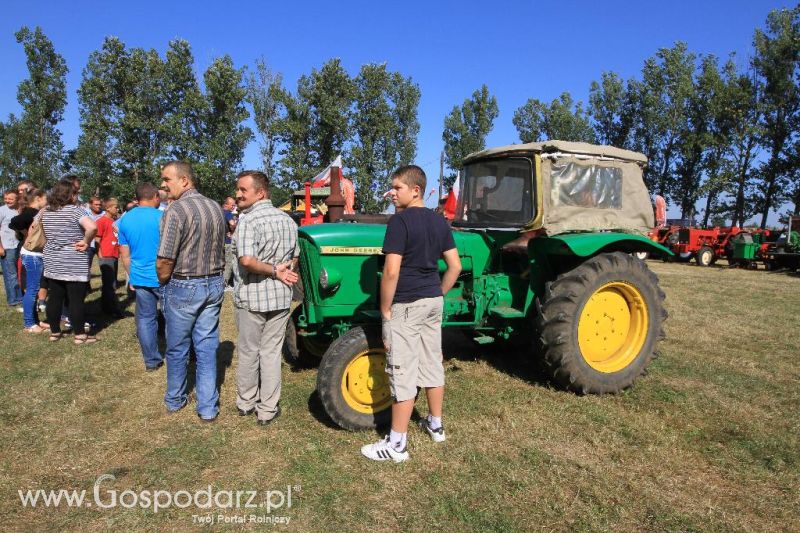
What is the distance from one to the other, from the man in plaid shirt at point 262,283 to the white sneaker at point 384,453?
2.74ft

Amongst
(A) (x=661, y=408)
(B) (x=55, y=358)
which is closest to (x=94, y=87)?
(B) (x=55, y=358)

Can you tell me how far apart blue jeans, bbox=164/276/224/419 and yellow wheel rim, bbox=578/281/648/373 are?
273 cm

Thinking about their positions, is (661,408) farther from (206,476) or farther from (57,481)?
(57,481)

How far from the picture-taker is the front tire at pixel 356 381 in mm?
3238

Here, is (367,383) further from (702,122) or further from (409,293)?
(702,122)

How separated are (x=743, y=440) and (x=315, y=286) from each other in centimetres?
301

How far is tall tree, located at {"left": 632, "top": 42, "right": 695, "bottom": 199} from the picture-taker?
29219 mm

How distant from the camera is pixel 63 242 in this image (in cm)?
500

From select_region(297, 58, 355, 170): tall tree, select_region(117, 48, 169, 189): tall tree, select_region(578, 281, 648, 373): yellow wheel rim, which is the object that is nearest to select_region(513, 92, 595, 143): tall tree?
select_region(297, 58, 355, 170): tall tree

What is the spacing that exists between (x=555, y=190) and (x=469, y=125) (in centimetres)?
3158

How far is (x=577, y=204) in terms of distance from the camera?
422cm

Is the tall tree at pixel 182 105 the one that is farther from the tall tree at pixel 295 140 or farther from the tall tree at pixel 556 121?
the tall tree at pixel 556 121

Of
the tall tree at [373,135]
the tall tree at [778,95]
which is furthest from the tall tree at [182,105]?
the tall tree at [778,95]

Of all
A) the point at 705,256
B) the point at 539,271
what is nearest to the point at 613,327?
the point at 539,271
